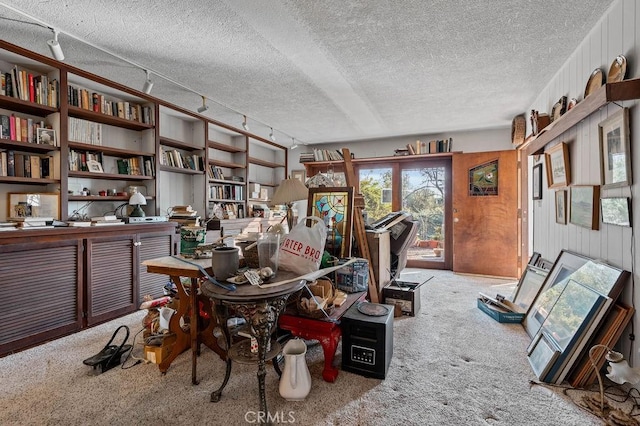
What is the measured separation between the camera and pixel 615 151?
5.85ft

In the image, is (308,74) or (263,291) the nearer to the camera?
(263,291)

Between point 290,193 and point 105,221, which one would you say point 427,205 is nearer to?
point 290,193

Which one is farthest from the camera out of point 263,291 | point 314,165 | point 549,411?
point 314,165

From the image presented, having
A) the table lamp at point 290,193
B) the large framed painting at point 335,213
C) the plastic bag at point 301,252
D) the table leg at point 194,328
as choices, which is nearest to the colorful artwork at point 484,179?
the large framed painting at point 335,213

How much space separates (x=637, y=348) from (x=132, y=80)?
443 cm

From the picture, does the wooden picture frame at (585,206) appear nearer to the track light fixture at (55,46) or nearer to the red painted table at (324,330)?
the red painted table at (324,330)

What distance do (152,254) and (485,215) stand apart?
4.62 metres

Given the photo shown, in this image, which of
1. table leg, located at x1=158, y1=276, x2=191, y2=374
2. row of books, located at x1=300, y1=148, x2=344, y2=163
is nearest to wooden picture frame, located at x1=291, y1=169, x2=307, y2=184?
row of books, located at x1=300, y1=148, x2=344, y2=163

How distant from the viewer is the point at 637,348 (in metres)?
1.63

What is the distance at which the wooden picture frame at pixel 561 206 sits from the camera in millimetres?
2537

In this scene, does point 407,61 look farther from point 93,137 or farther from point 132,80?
point 93,137

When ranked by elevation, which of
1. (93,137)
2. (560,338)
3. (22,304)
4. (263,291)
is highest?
(93,137)

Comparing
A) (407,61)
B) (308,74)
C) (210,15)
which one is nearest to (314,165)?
(308,74)

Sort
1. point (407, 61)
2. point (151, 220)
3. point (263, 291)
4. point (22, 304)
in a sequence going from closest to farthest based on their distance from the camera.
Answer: point (263, 291) → point (22, 304) → point (407, 61) → point (151, 220)
